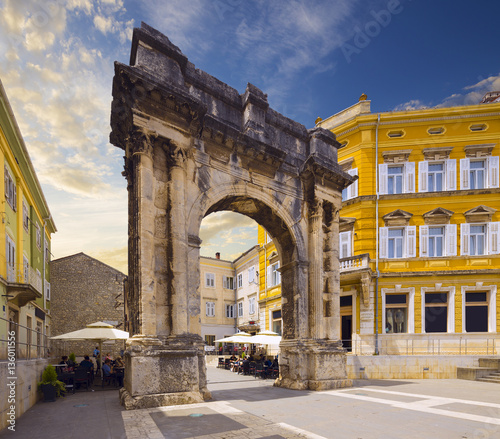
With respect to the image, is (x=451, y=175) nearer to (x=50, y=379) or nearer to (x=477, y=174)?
(x=477, y=174)

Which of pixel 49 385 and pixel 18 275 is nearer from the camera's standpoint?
→ pixel 49 385

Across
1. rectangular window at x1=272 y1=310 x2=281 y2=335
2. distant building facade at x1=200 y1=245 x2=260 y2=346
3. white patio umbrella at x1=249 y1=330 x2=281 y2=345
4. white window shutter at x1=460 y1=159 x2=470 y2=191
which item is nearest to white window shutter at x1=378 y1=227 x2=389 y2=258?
white window shutter at x1=460 y1=159 x2=470 y2=191

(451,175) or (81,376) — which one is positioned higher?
(451,175)

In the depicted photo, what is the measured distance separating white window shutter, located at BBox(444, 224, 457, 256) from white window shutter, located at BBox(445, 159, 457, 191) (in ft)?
6.82

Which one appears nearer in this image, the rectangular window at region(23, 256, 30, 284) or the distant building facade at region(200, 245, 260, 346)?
the rectangular window at region(23, 256, 30, 284)

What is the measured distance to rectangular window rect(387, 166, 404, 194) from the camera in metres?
21.2

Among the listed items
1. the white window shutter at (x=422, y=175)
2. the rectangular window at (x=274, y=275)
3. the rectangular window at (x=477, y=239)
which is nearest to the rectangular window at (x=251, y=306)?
the rectangular window at (x=274, y=275)

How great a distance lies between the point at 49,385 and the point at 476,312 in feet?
62.7

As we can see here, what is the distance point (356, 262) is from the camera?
20.1m

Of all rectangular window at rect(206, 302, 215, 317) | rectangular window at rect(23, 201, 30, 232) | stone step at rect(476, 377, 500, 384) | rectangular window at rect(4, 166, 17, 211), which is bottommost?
rectangular window at rect(206, 302, 215, 317)

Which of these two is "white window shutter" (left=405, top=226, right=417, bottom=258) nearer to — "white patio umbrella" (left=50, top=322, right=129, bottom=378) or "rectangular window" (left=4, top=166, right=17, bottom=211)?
"white patio umbrella" (left=50, top=322, right=129, bottom=378)

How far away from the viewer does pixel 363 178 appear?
21.2 metres

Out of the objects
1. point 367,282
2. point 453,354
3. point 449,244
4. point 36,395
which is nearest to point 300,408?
point 36,395

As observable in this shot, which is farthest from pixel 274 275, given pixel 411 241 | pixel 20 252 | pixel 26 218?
pixel 26 218
